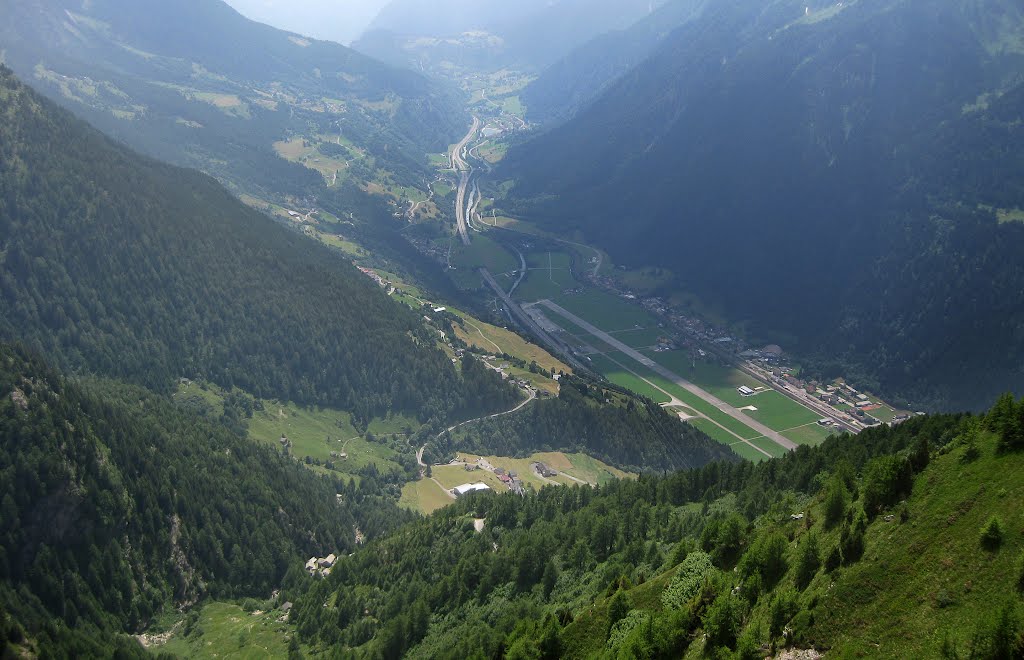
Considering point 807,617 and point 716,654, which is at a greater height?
point 807,617

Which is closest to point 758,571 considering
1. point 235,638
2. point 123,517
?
point 235,638

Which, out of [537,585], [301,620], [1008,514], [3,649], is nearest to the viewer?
[1008,514]

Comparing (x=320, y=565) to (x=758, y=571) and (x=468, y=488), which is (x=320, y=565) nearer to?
(x=468, y=488)

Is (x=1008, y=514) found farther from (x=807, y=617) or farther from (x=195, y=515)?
(x=195, y=515)

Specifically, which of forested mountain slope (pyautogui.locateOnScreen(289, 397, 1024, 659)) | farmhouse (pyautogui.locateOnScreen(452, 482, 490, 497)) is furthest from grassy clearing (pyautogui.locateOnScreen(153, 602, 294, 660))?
farmhouse (pyautogui.locateOnScreen(452, 482, 490, 497))

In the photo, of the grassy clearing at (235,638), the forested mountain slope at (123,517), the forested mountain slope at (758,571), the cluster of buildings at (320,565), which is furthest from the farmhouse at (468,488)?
the grassy clearing at (235,638)

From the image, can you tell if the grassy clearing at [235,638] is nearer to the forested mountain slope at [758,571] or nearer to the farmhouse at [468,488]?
the forested mountain slope at [758,571]

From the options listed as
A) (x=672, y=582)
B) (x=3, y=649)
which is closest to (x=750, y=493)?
(x=672, y=582)
